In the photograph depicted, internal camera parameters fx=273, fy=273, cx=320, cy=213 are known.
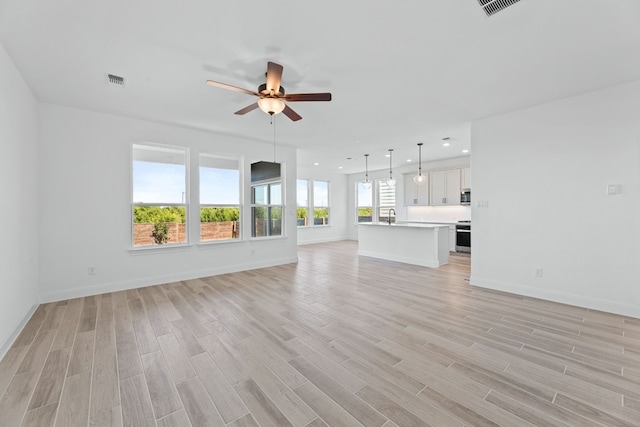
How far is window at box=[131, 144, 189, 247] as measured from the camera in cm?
478

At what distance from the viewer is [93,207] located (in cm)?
425

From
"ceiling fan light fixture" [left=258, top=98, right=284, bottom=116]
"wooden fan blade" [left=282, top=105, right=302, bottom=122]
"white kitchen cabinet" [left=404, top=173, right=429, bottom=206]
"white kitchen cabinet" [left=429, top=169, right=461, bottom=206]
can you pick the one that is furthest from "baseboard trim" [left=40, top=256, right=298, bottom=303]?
"white kitchen cabinet" [left=429, top=169, right=461, bottom=206]

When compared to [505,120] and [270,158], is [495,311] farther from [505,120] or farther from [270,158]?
[270,158]

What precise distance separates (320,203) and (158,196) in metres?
6.68

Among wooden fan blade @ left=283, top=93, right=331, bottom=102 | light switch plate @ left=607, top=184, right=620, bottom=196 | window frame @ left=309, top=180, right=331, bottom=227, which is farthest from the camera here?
window frame @ left=309, top=180, right=331, bottom=227

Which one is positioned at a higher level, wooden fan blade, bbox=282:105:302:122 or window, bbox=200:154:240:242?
wooden fan blade, bbox=282:105:302:122

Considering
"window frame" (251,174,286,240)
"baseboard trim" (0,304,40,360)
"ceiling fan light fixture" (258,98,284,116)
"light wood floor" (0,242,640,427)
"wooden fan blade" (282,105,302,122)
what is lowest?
"light wood floor" (0,242,640,427)

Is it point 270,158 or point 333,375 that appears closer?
point 333,375

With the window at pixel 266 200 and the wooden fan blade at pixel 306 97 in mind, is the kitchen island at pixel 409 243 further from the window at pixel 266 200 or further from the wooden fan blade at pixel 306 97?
the wooden fan blade at pixel 306 97

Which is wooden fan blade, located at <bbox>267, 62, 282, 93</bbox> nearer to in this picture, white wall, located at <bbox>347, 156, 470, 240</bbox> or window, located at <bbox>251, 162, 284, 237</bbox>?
window, located at <bbox>251, 162, 284, 237</bbox>

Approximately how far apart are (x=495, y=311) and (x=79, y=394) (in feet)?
13.9

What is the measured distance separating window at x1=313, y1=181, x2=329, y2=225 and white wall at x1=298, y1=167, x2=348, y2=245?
0.16 meters

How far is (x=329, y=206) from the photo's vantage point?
1116 cm

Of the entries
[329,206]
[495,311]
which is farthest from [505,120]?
[329,206]
